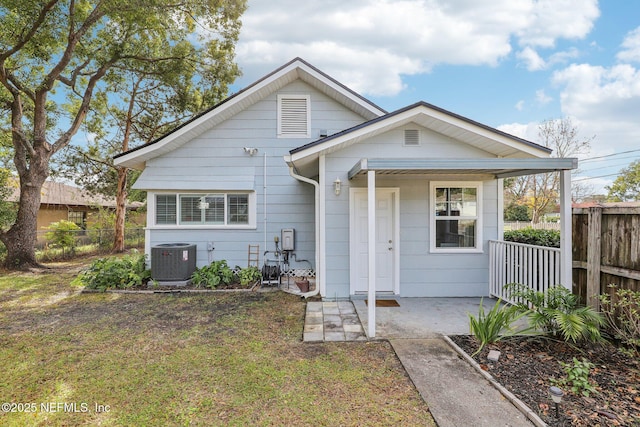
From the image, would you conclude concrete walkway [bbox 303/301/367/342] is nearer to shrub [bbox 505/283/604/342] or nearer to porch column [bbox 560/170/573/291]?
shrub [bbox 505/283/604/342]

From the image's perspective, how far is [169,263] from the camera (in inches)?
265

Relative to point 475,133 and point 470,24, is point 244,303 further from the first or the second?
point 470,24

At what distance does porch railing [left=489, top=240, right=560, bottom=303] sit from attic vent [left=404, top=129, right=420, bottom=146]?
8.07 ft

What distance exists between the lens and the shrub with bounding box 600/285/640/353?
3078 mm

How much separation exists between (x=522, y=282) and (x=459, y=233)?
1.35 m

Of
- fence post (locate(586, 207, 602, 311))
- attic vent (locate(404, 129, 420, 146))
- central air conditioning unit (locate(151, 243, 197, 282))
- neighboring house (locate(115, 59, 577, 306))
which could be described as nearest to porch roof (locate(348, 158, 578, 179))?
neighboring house (locate(115, 59, 577, 306))

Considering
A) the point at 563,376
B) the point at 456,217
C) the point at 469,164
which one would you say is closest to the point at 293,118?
the point at 456,217

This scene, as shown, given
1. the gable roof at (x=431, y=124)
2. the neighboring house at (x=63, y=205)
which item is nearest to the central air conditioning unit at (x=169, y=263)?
the gable roof at (x=431, y=124)

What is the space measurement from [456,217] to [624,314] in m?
2.78

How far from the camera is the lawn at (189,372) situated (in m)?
2.46

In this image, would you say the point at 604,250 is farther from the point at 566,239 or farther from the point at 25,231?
the point at 25,231

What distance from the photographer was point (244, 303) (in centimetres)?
565

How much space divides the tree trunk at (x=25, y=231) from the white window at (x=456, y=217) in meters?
11.6

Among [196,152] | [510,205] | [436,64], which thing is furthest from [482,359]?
[510,205]
